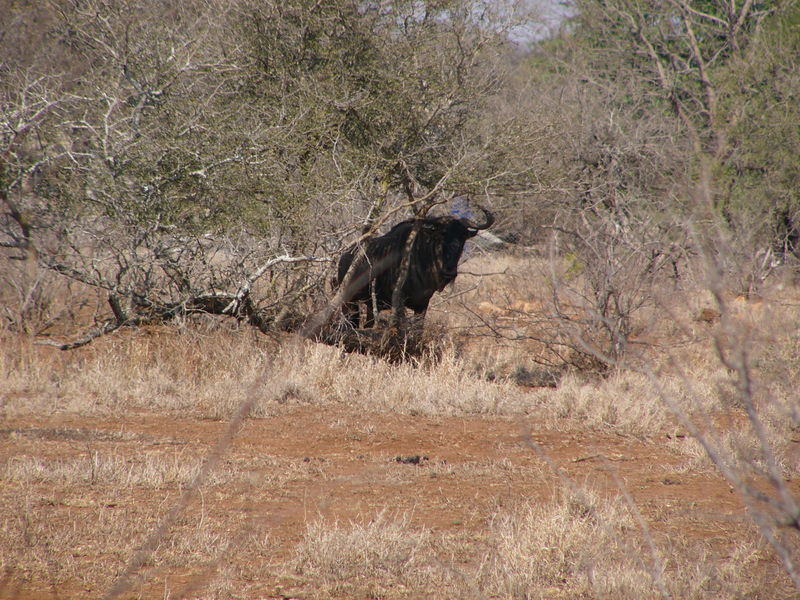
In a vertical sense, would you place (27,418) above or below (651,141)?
below

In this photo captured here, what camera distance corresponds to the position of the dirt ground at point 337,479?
4363mm

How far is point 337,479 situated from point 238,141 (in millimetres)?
4683

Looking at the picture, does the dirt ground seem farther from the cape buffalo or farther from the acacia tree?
the cape buffalo

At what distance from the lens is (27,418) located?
7574mm

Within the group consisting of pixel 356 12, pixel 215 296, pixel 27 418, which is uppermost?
pixel 356 12

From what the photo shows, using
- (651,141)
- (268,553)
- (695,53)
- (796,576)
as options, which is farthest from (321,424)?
(695,53)

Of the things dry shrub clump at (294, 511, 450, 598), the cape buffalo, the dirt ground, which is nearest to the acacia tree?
the cape buffalo

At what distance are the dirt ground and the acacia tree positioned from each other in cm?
206

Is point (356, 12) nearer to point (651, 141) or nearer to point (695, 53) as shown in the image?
point (651, 141)

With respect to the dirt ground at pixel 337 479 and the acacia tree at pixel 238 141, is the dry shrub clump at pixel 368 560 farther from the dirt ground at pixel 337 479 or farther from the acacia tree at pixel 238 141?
the acacia tree at pixel 238 141

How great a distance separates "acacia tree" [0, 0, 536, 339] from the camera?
29.1ft

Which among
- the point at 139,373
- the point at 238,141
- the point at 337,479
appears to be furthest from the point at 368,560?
the point at 238,141

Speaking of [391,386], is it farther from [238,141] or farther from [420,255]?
[238,141]

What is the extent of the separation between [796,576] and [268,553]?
9.33ft
